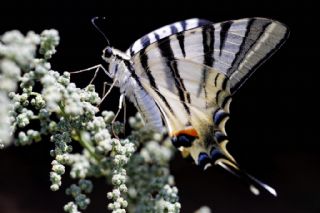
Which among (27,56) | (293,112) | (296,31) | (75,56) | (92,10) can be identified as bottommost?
(293,112)

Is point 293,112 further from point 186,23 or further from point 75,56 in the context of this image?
point 186,23

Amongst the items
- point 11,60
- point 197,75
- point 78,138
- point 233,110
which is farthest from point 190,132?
point 233,110

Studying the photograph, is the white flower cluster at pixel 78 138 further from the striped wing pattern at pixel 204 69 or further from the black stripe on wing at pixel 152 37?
the black stripe on wing at pixel 152 37

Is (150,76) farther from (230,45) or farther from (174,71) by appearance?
(230,45)

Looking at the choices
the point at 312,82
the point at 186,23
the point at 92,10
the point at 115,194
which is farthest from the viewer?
the point at 312,82

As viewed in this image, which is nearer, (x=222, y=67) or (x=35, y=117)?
(x=35, y=117)

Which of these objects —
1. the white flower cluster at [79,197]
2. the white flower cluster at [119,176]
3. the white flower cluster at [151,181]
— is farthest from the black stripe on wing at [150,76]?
the white flower cluster at [79,197]

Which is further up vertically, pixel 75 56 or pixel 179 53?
pixel 179 53

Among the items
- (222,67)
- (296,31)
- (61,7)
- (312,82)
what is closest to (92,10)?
(61,7)
